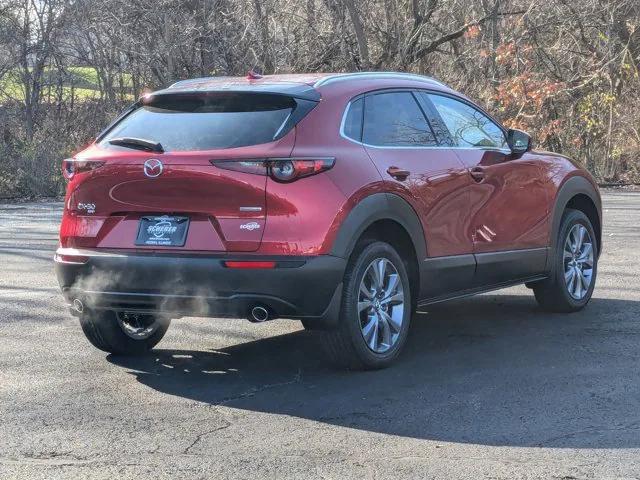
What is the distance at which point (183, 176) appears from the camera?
627 centimetres

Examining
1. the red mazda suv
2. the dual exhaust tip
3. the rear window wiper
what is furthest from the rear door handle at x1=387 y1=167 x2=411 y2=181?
the rear window wiper

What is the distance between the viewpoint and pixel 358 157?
6535mm

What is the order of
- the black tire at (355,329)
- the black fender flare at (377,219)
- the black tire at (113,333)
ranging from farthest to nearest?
the black tire at (113,333), the black tire at (355,329), the black fender flare at (377,219)

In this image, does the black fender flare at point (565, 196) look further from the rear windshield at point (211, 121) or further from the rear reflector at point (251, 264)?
the rear reflector at point (251, 264)

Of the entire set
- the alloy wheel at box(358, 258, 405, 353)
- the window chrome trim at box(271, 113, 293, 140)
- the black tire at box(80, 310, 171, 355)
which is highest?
the window chrome trim at box(271, 113, 293, 140)

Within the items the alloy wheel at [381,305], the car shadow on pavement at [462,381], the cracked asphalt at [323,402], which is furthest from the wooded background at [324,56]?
the alloy wheel at [381,305]

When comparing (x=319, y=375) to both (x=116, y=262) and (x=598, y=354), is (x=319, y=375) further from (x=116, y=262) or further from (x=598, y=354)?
(x=598, y=354)

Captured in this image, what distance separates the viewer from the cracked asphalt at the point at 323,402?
4.91 m

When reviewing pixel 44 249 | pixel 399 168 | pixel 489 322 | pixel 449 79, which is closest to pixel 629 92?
pixel 449 79

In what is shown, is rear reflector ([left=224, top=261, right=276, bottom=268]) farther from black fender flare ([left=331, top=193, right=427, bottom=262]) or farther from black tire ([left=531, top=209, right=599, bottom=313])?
black tire ([left=531, top=209, right=599, bottom=313])

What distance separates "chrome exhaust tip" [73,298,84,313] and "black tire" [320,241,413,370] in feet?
4.64

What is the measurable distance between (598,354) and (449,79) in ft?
66.5

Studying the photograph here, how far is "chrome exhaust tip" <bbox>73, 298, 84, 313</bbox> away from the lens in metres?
6.64

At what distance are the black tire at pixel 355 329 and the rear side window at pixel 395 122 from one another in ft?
2.18
